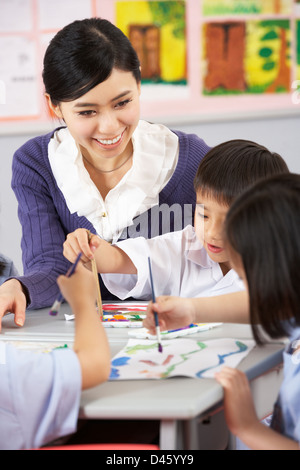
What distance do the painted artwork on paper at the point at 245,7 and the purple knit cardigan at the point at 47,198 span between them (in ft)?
3.73

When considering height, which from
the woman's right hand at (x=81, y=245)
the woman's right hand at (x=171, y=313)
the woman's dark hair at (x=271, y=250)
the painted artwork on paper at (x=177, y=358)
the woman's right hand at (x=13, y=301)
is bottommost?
the woman's right hand at (x=13, y=301)

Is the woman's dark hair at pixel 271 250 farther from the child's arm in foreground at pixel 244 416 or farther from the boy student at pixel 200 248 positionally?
the boy student at pixel 200 248

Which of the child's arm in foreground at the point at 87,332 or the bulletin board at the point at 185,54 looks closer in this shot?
the child's arm in foreground at the point at 87,332

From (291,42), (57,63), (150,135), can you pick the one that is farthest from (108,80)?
(291,42)

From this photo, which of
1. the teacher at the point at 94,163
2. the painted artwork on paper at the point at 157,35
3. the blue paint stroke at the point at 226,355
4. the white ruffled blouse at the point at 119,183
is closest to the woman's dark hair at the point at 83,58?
the teacher at the point at 94,163

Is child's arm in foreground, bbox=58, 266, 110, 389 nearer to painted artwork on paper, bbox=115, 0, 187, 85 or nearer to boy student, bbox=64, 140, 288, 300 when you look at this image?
boy student, bbox=64, 140, 288, 300

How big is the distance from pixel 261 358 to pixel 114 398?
26 cm

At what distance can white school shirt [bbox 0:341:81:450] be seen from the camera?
0.82 meters

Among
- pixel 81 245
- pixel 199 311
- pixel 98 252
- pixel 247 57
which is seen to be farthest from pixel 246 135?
pixel 199 311

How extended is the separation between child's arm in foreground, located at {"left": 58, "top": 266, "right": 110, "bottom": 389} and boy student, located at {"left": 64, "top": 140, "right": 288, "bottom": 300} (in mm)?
387

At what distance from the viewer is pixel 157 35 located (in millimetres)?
2701

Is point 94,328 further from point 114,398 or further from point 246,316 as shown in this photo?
point 246,316

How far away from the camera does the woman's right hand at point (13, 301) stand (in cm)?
129

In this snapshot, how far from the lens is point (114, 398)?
0.84m
